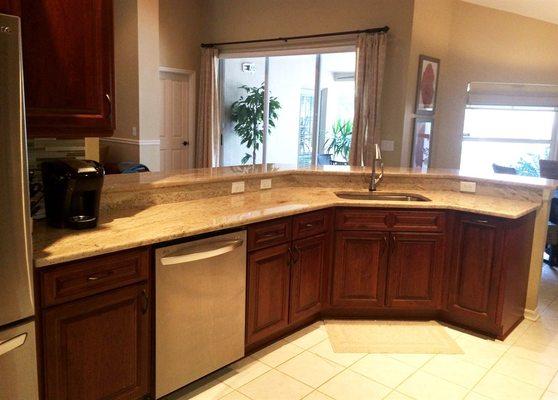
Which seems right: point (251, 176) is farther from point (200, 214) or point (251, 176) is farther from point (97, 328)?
point (97, 328)

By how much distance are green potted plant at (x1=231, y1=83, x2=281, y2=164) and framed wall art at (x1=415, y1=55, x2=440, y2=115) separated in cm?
245

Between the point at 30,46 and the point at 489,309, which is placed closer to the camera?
the point at 30,46

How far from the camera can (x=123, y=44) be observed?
6.68 metres

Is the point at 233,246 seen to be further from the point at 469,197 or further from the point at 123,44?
the point at 123,44

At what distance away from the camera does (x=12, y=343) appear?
1.67 metres

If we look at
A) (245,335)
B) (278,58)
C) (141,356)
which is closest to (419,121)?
(278,58)

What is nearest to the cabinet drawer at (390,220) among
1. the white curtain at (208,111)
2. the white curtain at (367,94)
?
the white curtain at (367,94)

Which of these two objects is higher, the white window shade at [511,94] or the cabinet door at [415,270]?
the white window shade at [511,94]

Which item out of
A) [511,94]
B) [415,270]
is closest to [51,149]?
[415,270]

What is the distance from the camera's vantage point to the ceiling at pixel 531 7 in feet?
17.9

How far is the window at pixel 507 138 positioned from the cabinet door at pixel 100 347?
5.64 meters

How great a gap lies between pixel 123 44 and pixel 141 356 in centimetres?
552

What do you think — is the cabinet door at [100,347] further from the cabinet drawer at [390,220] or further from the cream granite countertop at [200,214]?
the cabinet drawer at [390,220]

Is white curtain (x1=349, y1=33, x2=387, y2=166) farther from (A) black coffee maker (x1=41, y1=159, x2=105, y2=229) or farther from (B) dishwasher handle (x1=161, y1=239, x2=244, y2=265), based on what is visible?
(A) black coffee maker (x1=41, y1=159, x2=105, y2=229)
